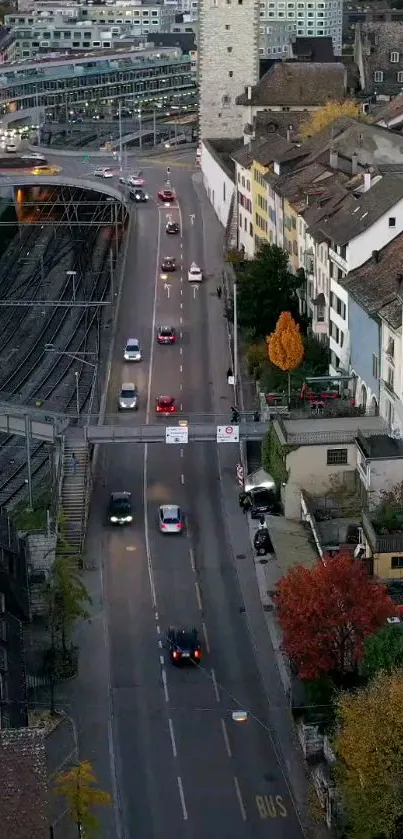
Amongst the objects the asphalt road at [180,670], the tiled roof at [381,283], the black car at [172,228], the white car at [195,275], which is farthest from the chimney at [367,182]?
the black car at [172,228]

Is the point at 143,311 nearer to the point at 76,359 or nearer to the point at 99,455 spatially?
the point at 76,359

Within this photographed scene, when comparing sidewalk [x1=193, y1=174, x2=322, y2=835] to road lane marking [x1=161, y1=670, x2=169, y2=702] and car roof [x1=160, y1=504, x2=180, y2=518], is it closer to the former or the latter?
car roof [x1=160, y1=504, x2=180, y2=518]

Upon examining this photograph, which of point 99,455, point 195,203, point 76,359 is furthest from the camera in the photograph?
point 195,203

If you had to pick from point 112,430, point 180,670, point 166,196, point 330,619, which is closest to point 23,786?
point 330,619

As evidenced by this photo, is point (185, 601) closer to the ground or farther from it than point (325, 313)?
closer to the ground

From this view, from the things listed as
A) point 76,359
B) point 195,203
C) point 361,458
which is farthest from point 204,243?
point 361,458

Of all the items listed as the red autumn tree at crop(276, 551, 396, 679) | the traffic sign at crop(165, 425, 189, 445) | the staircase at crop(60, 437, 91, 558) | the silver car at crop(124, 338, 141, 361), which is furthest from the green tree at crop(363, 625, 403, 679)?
the silver car at crop(124, 338, 141, 361)
